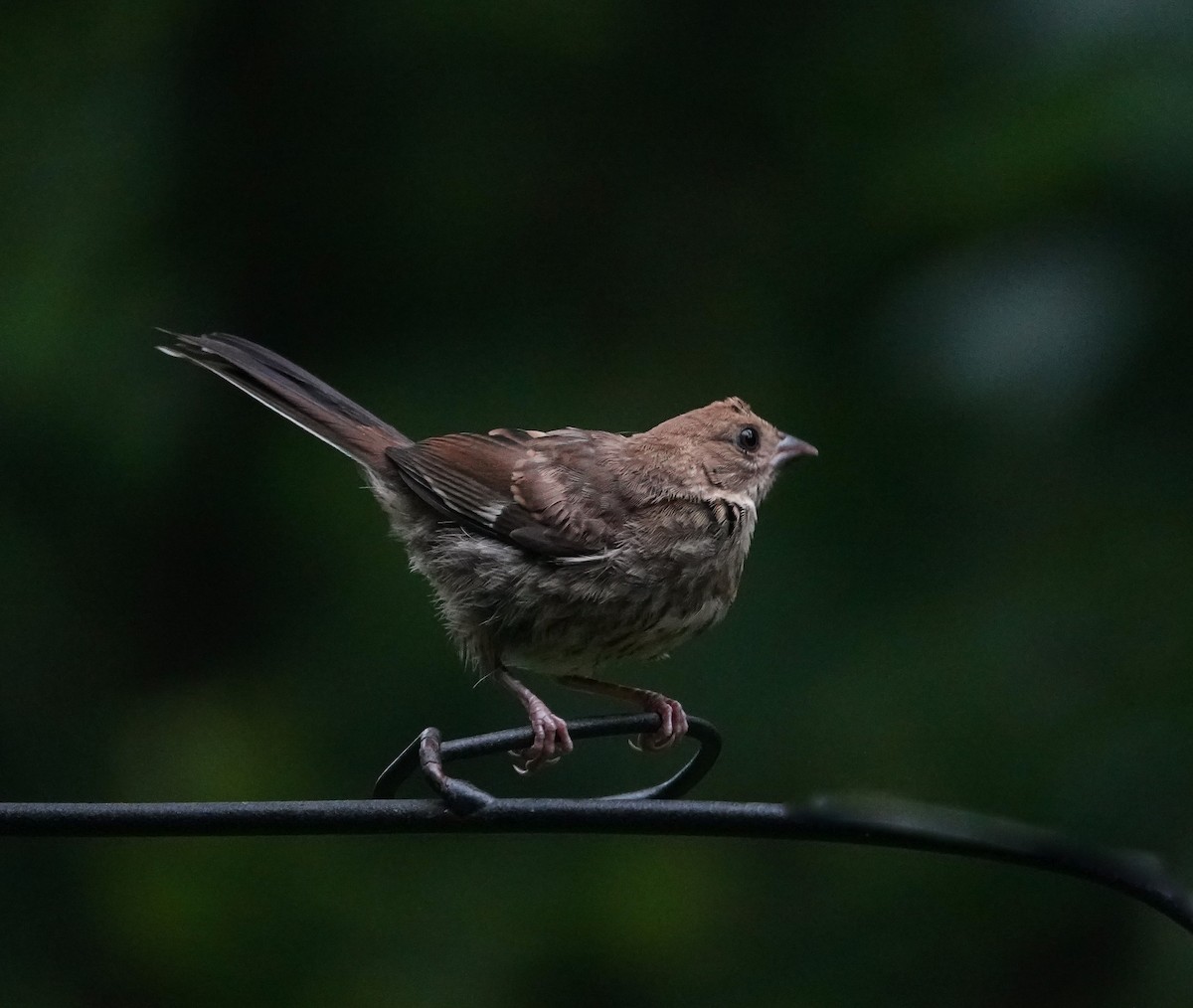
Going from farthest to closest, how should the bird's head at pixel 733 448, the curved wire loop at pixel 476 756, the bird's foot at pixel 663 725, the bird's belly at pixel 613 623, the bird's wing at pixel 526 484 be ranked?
1. the bird's head at pixel 733 448
2. the bird's wing at pixel 526 484
3. the bird's belly at pixel 613 623
4. the bird's foot at pixel 663 725
5. the curved wire loop at pixel 476 756

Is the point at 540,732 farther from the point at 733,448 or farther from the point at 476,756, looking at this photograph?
the point at 733,448

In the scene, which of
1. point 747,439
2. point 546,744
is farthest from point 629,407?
point 546,744

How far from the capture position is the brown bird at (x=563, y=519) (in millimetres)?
3850

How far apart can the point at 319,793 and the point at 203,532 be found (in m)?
0.94

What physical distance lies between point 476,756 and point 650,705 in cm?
120

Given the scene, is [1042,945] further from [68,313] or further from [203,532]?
[68,313]

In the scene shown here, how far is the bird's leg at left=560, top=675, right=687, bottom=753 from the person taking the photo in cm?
351

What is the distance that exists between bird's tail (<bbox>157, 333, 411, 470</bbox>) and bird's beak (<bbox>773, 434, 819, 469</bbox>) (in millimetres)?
1000

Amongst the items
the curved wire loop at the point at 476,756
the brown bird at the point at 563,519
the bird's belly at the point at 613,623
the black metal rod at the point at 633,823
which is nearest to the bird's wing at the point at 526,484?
the brown bird at the point at 563,519

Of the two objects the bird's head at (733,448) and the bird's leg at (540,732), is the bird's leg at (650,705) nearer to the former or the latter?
the bird's leg at (540,732)

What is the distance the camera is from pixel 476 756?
2.70 m

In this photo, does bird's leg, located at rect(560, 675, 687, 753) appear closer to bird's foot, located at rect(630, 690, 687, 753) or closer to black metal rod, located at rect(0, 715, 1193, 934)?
bird's foot, located at rect(630, 690, 687, 753)

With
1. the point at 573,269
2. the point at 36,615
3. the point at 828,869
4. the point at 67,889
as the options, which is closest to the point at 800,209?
the point at 573,269

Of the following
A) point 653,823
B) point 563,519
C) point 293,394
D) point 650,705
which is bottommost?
point 650,705
